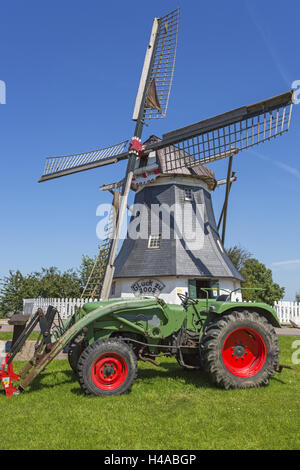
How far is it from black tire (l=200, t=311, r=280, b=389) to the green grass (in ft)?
0.72

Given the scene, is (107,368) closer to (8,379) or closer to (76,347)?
(76,347)

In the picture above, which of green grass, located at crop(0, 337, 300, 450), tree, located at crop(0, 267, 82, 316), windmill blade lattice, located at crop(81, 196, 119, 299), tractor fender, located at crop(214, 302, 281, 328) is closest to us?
green grass, located at crop(0, 337, 300, 450)

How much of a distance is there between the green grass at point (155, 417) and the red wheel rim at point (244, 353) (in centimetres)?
43

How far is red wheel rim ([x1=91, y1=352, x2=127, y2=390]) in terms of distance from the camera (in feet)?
18.0

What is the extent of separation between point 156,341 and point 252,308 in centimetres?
186

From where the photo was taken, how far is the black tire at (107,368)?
536cm

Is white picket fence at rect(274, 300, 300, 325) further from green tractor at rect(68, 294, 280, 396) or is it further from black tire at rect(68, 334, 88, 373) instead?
black tire at rect(68, 334, 88, 373)

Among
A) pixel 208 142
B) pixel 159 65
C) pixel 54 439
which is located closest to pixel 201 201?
pixel 208 142

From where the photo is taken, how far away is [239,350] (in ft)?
20.5

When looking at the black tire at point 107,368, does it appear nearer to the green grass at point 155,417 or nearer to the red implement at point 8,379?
the green grass at point 155,417

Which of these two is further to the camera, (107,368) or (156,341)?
(156,341)

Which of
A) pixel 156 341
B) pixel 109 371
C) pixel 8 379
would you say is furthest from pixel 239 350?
pixel 8 379

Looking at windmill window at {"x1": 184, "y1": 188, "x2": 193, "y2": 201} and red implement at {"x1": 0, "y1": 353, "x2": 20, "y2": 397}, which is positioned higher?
windmill window at {"x1": 184, "y1": 188, "x2": 193, "y2": 201}

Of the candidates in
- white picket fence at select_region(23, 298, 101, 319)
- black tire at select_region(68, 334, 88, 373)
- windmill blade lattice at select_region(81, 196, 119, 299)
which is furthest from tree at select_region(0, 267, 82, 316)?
black tire at select_region(68, 334, 88, 373)
